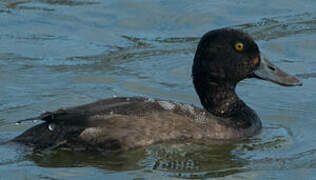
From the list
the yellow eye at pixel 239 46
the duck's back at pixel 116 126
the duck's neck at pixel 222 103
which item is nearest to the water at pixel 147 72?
the duck's back at pixel 116 126

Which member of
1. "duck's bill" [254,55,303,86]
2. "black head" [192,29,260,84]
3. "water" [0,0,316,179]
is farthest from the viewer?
"duck's bill" [254,55,303,86]

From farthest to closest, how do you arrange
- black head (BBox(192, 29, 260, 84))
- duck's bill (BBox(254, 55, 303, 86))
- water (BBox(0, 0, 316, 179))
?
1. duck's bill (BBox(254, 55, 303, 86))
2. black head (BBox(192, 29, 260, 84))
3. water (BBox(0, 0, 316, 179))

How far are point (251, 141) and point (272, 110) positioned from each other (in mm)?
1160

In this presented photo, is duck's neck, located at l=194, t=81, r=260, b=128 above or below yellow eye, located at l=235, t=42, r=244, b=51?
below

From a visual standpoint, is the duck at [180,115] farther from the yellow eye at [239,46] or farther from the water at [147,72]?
the water at [147,72]

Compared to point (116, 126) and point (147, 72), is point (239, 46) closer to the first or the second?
point (116, 126)

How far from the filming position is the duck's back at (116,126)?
7.66m

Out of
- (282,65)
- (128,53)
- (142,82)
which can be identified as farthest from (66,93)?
(282,65)

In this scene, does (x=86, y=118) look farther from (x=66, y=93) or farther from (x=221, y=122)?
(x=66, y=93)

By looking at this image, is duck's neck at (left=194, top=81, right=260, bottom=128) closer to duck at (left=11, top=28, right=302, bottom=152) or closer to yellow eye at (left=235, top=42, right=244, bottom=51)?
duck at (left=11, top=28, right=302, bottom=152)

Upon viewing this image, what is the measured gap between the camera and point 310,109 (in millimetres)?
9383

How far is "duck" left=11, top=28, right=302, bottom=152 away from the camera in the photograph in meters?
7.67

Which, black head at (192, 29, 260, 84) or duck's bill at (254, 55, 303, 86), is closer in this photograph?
black head at (192, 29, 260, 84)

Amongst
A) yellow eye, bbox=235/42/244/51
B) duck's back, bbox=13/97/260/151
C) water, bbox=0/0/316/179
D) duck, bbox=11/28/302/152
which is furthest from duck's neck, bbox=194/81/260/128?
duck's back, bbox=13/97/260/151
